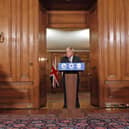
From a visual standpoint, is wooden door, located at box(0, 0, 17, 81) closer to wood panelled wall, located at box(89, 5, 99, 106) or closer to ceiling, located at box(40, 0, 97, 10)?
ceiling, located at box(40, 0, 97, 10)

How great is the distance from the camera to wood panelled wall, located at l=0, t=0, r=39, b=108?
4289 millimetres

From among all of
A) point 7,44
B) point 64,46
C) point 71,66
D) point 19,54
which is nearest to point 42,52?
point 19,54

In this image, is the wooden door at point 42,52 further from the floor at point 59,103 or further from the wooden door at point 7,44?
the wooden door at point 7,44

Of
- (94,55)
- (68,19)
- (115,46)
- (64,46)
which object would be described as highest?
(68,19)

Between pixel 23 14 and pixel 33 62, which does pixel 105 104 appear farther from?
pixel 23 14

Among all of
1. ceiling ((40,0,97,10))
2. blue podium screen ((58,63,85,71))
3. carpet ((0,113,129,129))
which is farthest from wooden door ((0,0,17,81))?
carpet ((0,113,129,129))

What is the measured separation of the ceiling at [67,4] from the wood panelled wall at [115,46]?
49 cm

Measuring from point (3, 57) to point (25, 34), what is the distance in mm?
732

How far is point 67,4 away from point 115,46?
5.34 feet

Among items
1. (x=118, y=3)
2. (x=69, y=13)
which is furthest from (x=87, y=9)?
(x=118, y=3)

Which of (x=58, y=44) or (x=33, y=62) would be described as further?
(x=58, y=44)

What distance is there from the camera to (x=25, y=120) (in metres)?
Answer: 2.96

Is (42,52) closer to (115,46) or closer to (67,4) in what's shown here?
(67,4)

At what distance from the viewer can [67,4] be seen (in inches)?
189
